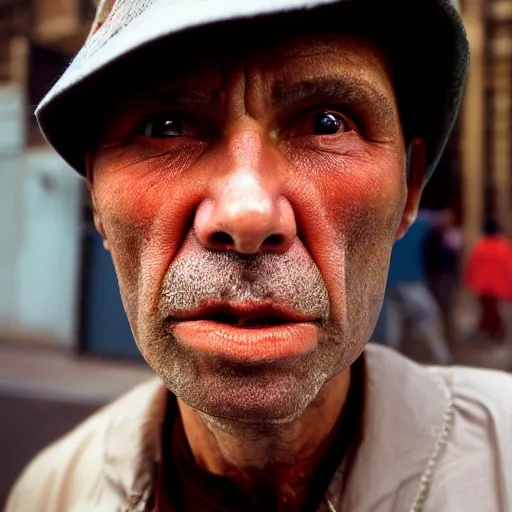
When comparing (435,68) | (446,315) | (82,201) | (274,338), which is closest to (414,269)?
(446,315)

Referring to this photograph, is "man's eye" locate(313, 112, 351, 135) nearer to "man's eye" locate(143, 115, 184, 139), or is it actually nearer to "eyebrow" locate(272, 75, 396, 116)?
"eyebrow" locate(272, 75, 396, 116)

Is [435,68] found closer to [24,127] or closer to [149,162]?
[149,162]

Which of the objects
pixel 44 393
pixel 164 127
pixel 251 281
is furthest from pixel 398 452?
pixel 44 393

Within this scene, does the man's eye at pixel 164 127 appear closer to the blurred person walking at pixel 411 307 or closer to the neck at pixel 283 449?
the neck at pixel 283 449

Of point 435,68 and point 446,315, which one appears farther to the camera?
point 446,315

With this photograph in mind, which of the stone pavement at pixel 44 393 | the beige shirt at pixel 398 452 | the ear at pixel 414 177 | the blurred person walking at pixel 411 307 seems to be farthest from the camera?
the blurred person walking at pixel 411 307

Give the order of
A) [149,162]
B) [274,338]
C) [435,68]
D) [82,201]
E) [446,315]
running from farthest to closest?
[82,201]
[446,315]
[435,68]
[149,162]
[274,338]

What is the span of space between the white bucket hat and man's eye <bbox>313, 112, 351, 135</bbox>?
15cm

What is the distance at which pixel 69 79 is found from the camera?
2.98 feet

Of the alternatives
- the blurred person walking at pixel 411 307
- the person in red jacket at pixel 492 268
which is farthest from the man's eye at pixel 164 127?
the person in red jacket at pixel 492 268

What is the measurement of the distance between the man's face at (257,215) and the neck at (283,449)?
21 cm

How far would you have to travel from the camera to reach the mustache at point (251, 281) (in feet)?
2.68

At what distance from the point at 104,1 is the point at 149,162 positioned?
408 mm

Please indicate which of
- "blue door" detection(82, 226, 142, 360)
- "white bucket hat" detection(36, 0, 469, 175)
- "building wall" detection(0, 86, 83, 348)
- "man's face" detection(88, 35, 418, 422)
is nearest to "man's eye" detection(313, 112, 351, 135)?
"man's face" detection(88, 35, 418, 422)
